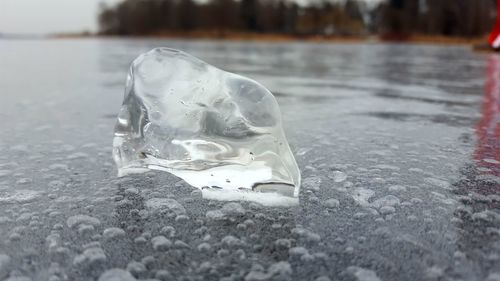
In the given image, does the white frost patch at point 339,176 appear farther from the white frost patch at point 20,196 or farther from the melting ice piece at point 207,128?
the white frost patch at point 20,196

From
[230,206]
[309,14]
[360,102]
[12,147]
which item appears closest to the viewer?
[230,206]

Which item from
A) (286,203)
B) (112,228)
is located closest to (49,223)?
(112,228)

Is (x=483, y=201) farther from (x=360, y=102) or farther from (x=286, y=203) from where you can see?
(x=360, y=102)

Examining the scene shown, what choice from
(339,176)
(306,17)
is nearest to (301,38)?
(306,17)

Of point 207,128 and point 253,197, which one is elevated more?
point 207,128

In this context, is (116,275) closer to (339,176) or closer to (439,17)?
(339,176)

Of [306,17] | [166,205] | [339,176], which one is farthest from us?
[306,17]

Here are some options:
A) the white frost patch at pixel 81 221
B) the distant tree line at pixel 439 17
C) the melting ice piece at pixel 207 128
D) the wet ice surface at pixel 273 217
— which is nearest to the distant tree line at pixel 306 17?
the distant tree line at pixel 439 17
